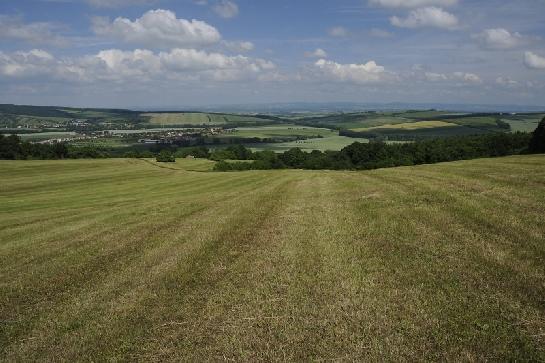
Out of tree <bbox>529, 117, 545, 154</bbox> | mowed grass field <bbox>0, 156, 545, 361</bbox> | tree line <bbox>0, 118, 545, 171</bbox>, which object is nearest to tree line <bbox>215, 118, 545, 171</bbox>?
tree line <bbox>0, 118, 545, 171</bbox>

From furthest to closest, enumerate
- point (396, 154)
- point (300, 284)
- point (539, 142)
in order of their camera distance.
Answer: point (396, 154) < point (539, 142) < point (300, 284)

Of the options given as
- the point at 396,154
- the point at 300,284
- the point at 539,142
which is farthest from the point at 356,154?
the point at 300,284

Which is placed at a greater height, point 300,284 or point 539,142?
point 539,142

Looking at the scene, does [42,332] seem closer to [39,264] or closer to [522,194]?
[39,264]

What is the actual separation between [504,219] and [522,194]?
5.02 m

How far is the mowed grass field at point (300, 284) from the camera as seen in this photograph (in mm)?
9852

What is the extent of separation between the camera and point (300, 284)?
13.1m

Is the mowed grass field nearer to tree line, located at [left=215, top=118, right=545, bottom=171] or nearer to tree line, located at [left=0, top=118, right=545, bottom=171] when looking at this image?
tree line, located at [left=215, top=118, right=545, bottom=171]

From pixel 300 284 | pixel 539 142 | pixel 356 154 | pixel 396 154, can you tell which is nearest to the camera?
pixel 300 284

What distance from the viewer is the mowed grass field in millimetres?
9852

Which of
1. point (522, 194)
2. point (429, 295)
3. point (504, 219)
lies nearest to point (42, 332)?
point (429, 295)

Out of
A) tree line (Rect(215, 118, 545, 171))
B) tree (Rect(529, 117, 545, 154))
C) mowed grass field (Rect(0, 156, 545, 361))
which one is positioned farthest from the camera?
tree line (Rect(215, 118, 545, 171))

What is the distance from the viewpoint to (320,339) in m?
9.97

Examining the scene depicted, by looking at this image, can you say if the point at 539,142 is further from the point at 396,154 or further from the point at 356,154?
the point at 356,154
